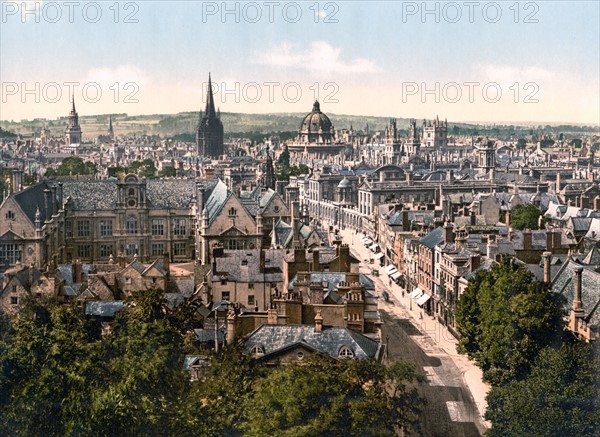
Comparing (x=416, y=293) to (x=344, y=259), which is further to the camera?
(x=416, y=293)

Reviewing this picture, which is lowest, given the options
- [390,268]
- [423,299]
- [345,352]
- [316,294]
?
[390,268]

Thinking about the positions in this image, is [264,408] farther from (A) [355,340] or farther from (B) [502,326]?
(B) [502,326]

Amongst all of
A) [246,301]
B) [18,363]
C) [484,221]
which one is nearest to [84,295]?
[246,301]

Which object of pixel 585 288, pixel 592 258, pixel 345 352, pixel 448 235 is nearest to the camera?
pixel 345 352

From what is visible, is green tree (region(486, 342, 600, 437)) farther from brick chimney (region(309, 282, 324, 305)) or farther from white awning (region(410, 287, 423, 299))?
white awning (region(410, 287, 423, 299))

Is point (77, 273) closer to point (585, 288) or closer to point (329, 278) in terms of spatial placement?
point (329, 278)

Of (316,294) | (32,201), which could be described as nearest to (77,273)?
(32,201)
